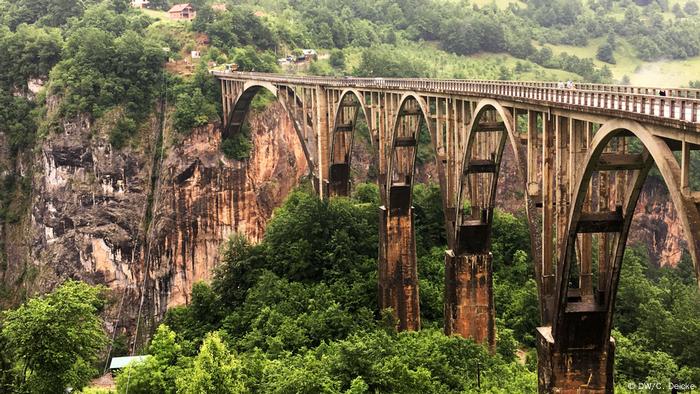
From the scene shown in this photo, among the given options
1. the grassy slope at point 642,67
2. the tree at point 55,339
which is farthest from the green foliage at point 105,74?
the grassy slope at point 642,67

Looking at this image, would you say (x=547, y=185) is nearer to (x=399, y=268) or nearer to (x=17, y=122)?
(x=399, y=268)

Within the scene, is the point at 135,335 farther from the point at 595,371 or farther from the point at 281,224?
the point at 595,371

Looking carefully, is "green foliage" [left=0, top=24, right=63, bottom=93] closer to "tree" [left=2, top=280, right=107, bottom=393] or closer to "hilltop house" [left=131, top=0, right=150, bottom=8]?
"hilltop house" [left=131, top=0, right=150, bottom=8]

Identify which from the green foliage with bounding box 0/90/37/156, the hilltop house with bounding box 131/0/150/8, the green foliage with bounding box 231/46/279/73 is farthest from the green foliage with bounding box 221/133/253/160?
the hilltop house with bounding box 131/0/150/8

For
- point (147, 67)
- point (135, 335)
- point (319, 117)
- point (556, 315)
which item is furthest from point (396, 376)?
point (147, 67)

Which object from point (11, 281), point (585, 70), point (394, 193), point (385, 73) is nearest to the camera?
point (394, 193)

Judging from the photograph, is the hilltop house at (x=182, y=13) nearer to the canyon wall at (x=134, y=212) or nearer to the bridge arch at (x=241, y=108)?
the canyon wall at (x=134, y=212)
